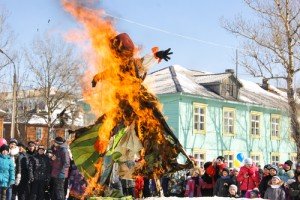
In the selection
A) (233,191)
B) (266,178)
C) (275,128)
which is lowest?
(233,191)

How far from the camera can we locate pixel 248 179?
13.9m

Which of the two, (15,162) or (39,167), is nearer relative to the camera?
(15,162)

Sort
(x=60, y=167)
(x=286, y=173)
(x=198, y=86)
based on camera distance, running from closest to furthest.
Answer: (x=60, y=167) < (x=286, y=173) < (x=198, y=86)

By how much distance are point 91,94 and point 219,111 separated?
2955cm

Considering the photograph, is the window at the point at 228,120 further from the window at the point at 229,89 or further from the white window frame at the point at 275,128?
the white window frame at the point at 275,128

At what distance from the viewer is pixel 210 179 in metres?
14.2

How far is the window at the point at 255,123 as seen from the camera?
3984 centimetres

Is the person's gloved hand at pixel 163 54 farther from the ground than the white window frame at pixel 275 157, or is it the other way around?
the person's gloved hand at pixel 163 54

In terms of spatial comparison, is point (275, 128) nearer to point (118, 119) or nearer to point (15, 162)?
point (15, 162)

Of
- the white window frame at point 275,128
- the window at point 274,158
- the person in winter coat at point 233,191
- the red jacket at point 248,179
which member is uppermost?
the white window frame at point 275,128

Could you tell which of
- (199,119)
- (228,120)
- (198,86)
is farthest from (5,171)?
(228,120)

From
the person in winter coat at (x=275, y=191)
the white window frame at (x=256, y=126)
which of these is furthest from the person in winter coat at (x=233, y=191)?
the white window frame at (x=256, y=126)

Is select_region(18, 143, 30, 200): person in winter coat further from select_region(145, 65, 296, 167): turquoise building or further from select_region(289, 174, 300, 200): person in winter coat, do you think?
select_region(145, 65, 296, 167): turquoise building

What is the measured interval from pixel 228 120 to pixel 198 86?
11.0 ft
